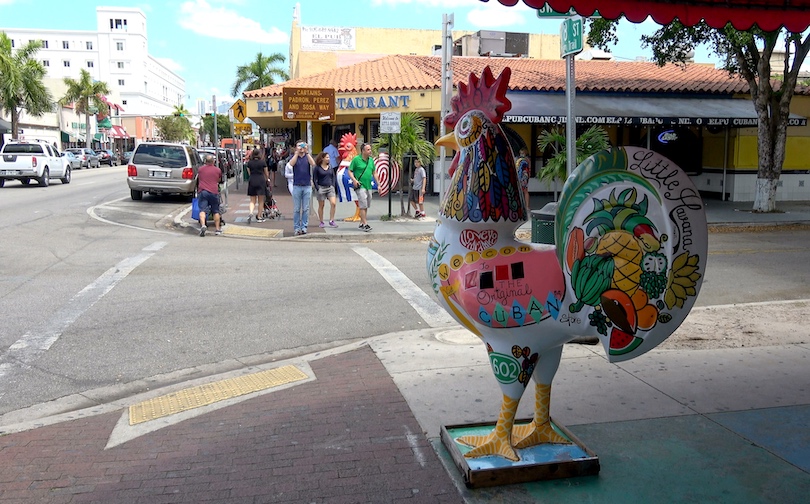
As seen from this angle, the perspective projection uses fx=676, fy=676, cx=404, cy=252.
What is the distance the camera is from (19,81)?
45.8m

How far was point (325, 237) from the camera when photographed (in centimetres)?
1463

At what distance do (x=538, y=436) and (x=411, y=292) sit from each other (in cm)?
524

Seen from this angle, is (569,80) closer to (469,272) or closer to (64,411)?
(469,272)

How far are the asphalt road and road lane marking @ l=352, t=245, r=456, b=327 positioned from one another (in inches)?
1.5

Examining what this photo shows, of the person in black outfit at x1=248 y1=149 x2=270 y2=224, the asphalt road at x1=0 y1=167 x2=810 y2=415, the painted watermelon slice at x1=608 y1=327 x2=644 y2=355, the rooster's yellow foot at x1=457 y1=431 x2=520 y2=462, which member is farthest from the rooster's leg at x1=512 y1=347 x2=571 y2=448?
the person in black outfit at x1=248 y1=149 x2=270 y2=224

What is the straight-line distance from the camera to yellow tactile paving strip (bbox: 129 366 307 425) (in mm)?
5035

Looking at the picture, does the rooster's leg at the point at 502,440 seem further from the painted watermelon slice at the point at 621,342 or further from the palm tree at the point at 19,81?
the palm tree at the point at 19,81

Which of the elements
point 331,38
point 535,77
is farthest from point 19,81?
point 535,77

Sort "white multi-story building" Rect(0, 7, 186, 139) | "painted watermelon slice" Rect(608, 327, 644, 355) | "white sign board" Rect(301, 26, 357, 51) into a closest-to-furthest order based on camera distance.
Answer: "painted watermelon slice" Rect(608, 327, 644, 355) → "white sign board" Rect(301, 26, 357, 51) → "white multi-story building" Rect(0, 7, 186, 139)

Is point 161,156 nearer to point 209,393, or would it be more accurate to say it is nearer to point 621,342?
point 209,393

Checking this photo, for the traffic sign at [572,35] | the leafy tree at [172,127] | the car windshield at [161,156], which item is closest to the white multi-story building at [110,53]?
the leafy tree at [172,127]

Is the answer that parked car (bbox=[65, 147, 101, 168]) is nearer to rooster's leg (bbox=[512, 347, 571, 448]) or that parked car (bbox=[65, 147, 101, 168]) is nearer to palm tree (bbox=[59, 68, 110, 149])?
palm tree (bbox=[59, 68, 110, 149])

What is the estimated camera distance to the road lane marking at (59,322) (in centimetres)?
631

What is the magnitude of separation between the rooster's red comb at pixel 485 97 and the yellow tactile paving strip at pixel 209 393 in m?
2.96
